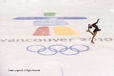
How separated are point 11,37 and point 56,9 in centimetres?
117

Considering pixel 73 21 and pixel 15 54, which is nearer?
pixel 15 54

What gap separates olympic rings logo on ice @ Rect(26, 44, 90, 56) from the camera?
1286 millimetres

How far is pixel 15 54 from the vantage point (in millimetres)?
1271

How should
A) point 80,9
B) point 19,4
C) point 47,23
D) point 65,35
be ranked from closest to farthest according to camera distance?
1. point 65,35
2. point 47,23
3. point 80,9
4. point 19,4

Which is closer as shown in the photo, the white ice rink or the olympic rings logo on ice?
the white ice rink

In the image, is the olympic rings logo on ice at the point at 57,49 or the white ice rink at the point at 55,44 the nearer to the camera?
the white ice rink at the point at 55,44

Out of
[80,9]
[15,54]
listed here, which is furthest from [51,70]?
[80,9]

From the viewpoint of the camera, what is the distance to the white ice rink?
1089 mm

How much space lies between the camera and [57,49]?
1.34 metres

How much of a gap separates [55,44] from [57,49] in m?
0.07

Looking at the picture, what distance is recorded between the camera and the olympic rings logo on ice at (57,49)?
4.22 feet

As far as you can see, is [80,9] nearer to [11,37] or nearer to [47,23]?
[47,23]

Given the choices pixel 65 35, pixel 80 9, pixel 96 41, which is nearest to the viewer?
pixel 96 41

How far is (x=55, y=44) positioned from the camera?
1.40m
